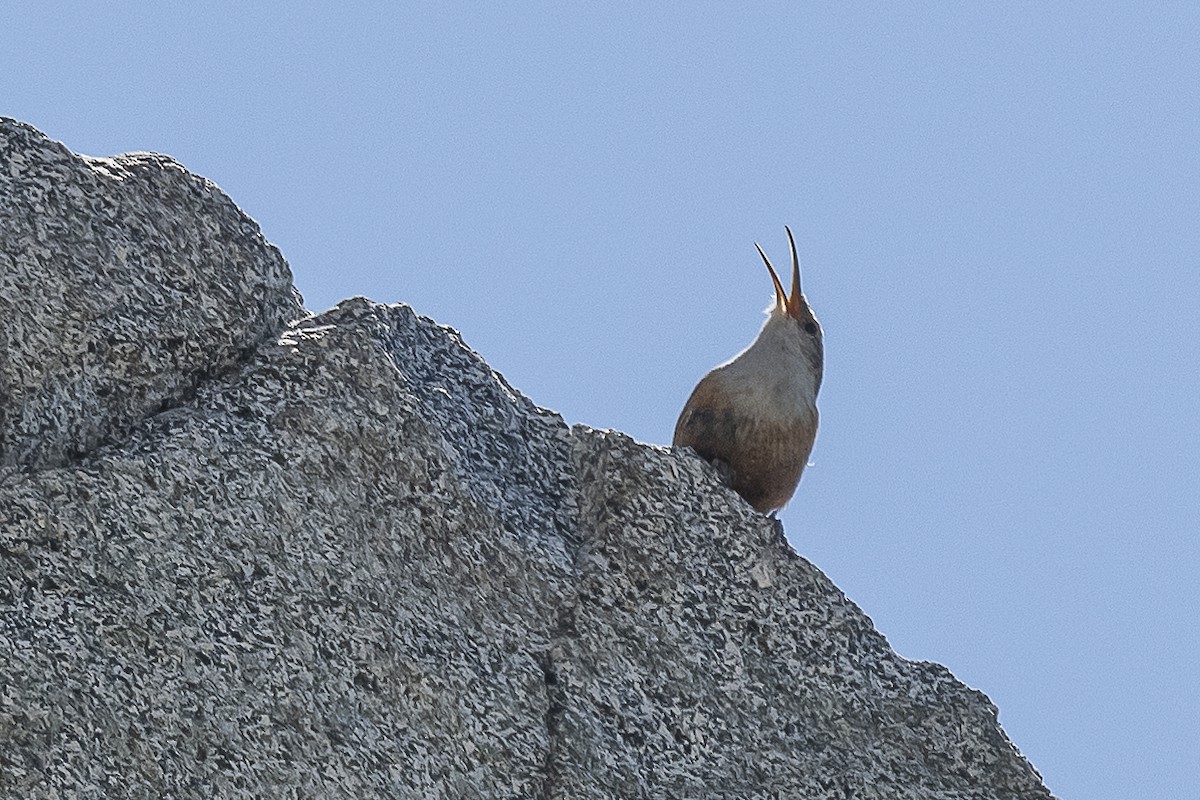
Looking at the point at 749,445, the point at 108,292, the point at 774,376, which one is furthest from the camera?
the point at 774,376

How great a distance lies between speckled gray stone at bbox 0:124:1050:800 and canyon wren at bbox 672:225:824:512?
0.78 m

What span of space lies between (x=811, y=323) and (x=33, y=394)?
4.26 m

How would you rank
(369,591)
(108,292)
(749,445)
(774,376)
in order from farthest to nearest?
1. (774,376)
2. (749,445)
3. (108,292)
4. (369,591)

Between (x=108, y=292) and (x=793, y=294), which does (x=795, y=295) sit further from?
(x=108, y=292)

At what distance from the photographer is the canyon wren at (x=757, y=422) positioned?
26.9ft

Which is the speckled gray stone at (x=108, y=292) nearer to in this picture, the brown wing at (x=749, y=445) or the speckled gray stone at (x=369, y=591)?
the speckled gray stone at (x=369, y=591)

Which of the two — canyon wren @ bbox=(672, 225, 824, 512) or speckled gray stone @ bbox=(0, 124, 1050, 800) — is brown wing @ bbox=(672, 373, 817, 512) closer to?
canyon wren @ bbox=(672, 225, 824, 512)

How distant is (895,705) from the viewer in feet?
23.1

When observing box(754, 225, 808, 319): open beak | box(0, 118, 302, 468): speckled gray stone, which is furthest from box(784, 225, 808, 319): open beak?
box(0, 118, 302, 468): speckled gray stone

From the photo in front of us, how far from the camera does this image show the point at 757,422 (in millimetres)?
8211

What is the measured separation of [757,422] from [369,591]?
2458 millimetres

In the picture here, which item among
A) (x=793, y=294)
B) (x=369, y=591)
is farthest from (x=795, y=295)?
(x=369, y=591)

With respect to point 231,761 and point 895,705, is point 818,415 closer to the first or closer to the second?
point 895,705

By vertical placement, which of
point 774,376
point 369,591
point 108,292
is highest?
point 774,376
